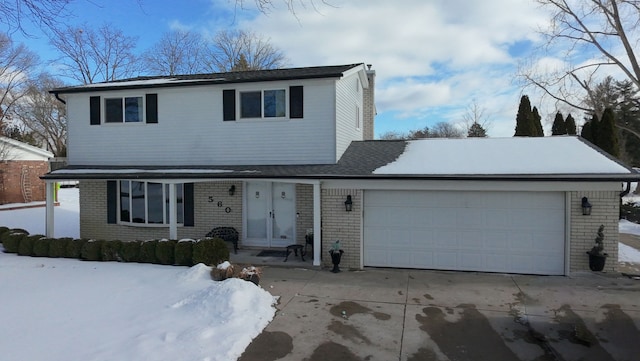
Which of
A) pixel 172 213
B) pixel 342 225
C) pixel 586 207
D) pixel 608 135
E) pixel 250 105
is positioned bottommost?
pixel 342 225

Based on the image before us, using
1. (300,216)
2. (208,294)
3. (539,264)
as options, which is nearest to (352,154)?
(300,216)

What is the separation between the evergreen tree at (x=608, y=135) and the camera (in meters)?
20.2

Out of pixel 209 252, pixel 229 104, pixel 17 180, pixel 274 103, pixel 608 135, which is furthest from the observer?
pixel 17 180

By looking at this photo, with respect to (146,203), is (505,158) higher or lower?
higher

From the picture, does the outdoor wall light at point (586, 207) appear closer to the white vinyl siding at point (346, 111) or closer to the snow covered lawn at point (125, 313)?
the white vinyl siding at point (346, 111)

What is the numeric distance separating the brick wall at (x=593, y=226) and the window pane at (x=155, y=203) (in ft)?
37.6

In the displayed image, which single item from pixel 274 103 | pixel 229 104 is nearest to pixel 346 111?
pixel 274 103

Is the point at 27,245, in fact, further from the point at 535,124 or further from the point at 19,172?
the point at 535,124

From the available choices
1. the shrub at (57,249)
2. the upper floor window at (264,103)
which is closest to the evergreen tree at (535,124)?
the upper floor window at (264,103)

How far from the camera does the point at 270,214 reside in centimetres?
1215

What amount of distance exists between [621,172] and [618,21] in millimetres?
17897

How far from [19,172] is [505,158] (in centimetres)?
2805

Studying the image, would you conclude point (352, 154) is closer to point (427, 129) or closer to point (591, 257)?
point (591, 257)

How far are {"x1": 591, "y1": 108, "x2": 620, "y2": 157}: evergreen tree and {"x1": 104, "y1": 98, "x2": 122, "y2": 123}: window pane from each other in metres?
21.8
